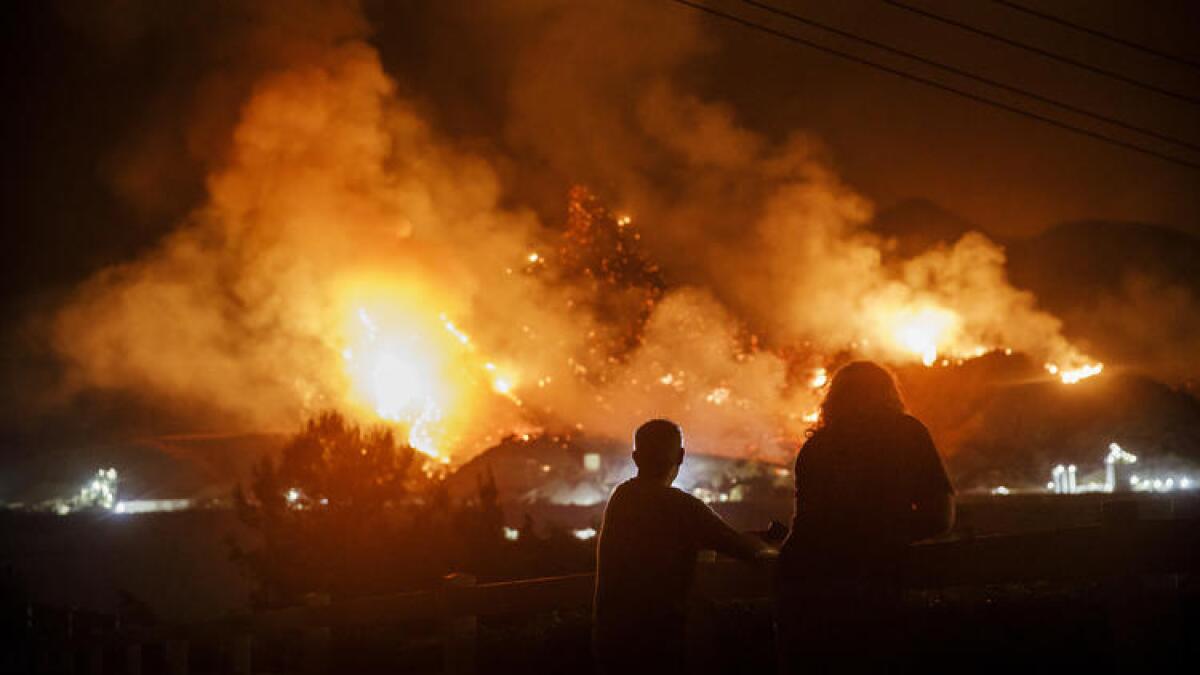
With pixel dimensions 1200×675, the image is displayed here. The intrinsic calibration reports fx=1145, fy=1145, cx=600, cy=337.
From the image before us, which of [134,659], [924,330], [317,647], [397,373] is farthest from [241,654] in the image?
[397,373]

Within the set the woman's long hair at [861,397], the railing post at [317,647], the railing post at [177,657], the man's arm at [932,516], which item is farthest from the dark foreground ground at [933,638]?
the woman's long hair at [861,397]

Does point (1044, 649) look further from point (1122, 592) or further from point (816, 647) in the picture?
point (816, 647)

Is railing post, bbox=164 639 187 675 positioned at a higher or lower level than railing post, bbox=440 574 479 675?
lower

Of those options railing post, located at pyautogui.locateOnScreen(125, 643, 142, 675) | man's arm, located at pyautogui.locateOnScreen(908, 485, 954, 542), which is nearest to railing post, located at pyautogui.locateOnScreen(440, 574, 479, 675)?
man's arm, located at pyautogui.locateOnScreen(908, 485, 954, 542)

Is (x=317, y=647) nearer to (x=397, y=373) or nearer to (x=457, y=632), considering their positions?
(x=457, y=632)

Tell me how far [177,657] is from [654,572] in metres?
7.23

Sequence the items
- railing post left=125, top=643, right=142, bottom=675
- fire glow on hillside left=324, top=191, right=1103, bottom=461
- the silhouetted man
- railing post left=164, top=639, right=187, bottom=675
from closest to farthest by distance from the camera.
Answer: the silhouetted man
railing post left=164, top=639, right=187, bottom=675
railing post left=125, top=643, right=142, bottom=675
fire glow on hillside left=324, top=191, right=1103, bottom=461

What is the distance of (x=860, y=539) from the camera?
4.61 m

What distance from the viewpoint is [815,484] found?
190 inches

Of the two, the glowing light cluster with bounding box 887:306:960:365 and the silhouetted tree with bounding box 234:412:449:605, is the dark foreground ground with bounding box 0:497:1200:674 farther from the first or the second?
the glowing light cluster with bounding box 887:306:960:365

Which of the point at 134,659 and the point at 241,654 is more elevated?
the point at 241,654

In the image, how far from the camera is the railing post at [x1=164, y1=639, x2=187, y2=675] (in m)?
10.5

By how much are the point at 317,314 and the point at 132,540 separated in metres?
14.3

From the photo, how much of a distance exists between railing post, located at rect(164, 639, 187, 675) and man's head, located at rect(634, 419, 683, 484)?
23.3 ft
